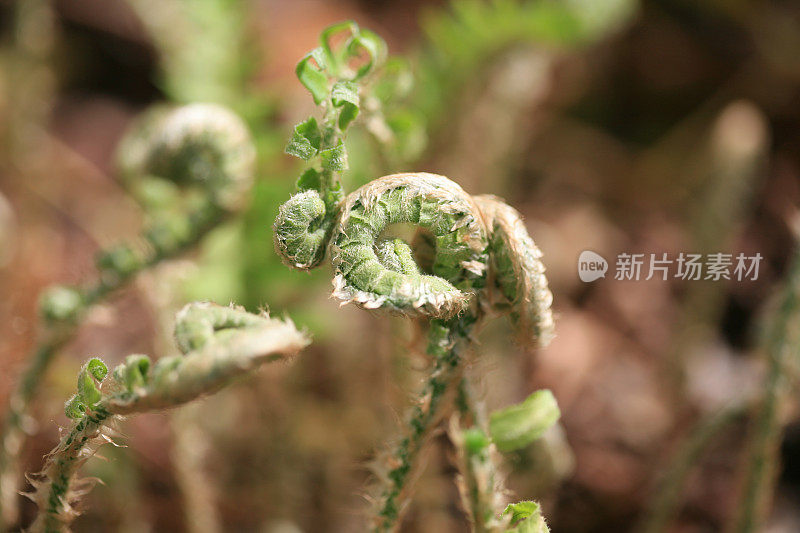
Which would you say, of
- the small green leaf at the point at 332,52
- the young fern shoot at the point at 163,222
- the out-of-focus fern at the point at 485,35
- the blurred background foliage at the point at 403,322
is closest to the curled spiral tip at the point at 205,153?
the young fern shoot at the point at 163,222

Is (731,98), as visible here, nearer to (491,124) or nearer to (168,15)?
(491,124)

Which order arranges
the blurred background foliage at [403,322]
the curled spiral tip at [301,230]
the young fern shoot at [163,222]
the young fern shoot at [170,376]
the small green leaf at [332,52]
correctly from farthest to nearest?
the blurred background foliage at [403,322] < the young fern shoot at [163,222] < the small green leaf at [332,52] < the curled spiral tip at [301,230] < the young fern shoot at [170,376]

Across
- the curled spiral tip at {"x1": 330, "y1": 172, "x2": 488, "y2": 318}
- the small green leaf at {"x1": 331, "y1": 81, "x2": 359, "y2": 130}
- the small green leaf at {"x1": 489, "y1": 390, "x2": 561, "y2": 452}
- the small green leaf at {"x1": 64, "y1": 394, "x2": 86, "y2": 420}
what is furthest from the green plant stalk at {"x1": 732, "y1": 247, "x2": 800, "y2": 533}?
the small green leaf at {"x1": 64, "y1": 394, "x2": 86, "y2": 420}

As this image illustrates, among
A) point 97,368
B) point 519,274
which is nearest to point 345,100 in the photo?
point 519,274

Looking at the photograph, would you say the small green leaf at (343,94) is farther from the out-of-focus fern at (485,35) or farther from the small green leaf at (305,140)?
the out-of-focus fern at (485,35)

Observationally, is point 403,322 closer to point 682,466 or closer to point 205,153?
point 205,153
